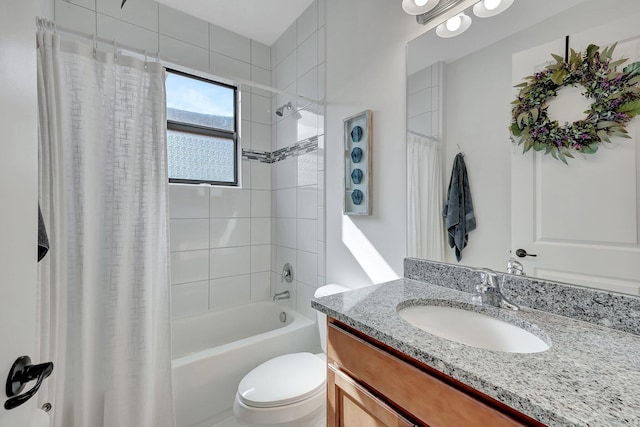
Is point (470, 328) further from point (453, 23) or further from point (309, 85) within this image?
point (309, 85)

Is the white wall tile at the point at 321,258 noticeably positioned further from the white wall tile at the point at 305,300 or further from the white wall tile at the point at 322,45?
the white wall tile at the point at 322,45

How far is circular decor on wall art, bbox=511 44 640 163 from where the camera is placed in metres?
0.76

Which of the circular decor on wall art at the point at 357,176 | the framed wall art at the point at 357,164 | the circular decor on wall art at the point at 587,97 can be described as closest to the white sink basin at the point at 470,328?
the circular decor on wall art at the point at 587,97

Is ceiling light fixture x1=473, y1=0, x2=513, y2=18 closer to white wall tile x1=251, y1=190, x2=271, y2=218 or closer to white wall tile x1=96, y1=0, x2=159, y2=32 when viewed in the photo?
white wall tile x1=251, y1=190, x2=271, y2=218

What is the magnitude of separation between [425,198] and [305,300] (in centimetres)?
125

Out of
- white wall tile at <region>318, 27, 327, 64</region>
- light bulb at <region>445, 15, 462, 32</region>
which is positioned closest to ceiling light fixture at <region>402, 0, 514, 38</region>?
light bulb at <region>445, 15, 462, 32</region>

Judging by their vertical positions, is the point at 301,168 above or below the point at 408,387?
above

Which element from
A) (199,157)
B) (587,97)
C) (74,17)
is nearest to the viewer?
(587,97)

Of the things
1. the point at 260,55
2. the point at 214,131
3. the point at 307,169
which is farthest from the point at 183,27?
the point at 307,169

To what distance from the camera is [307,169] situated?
6.80 feet

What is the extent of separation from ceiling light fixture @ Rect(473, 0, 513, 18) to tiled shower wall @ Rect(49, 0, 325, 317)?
42.1 inches

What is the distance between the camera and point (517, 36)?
0.98 m

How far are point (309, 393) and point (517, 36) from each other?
5.36 ft

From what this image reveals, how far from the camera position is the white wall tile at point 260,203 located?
243cm
